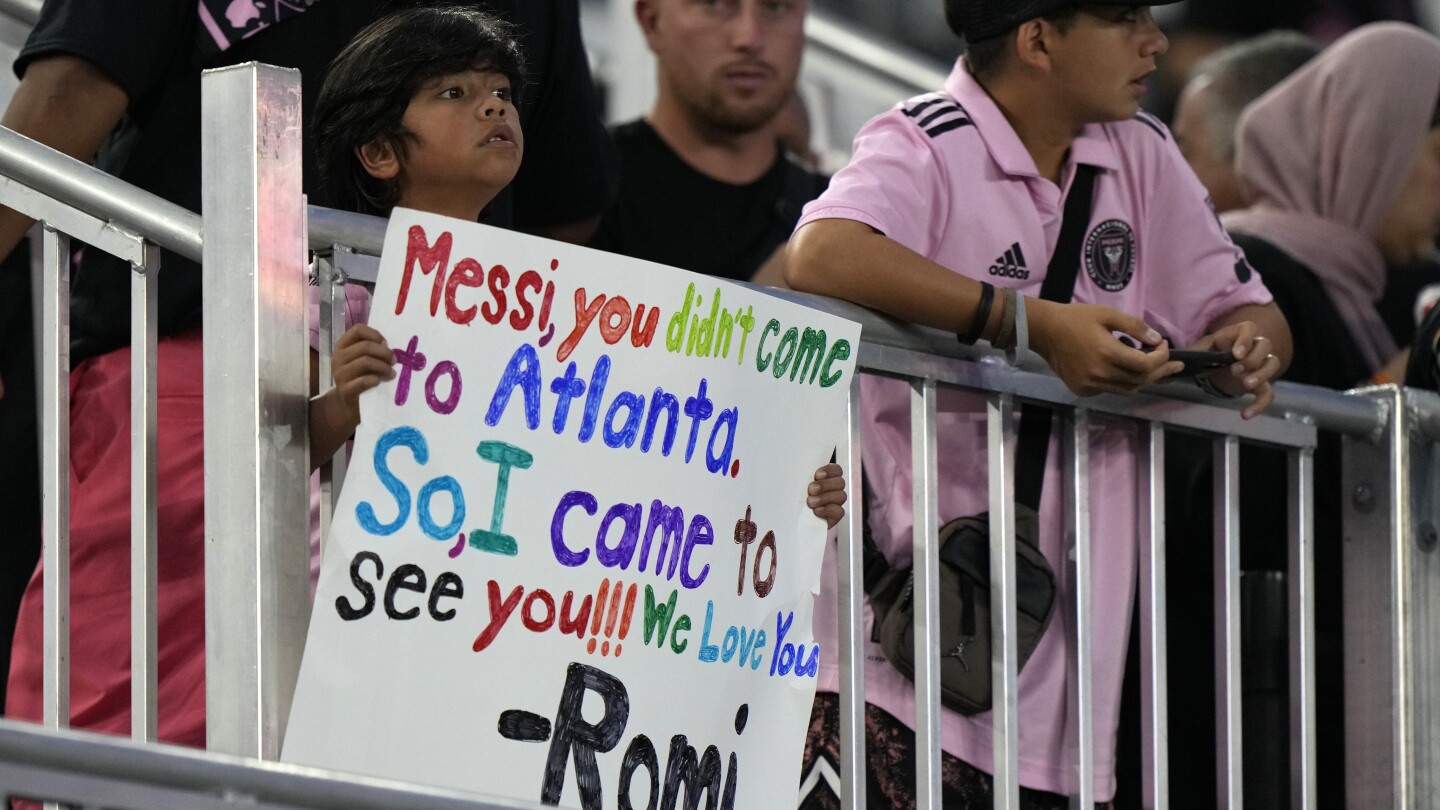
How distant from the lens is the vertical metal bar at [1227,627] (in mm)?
3121

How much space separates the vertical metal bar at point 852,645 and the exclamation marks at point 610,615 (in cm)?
42

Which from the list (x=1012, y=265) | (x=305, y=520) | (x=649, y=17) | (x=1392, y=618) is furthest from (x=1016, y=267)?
(x=649, y=17)

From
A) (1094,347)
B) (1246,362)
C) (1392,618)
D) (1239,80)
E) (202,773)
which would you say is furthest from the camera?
(1239,80)

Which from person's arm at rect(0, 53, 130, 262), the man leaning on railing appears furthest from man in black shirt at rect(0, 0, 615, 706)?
the man leaning on railing

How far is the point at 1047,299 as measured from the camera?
3035 millimetres

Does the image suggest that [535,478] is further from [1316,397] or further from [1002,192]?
[1316,397]

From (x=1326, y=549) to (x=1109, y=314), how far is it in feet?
3.49

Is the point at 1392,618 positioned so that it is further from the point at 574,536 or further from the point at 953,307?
the point at 574,536

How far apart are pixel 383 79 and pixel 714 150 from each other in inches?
69.2

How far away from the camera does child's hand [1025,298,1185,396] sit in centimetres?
282

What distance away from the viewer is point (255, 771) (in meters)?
1.86

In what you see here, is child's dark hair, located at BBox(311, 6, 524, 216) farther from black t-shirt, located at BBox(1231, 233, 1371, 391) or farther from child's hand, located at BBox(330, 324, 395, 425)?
black t-shirt, located at BBox(1231, 233, 1371, 391)

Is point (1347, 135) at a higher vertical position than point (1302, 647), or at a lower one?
higher

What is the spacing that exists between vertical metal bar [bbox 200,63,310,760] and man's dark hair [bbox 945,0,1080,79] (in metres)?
1.30
